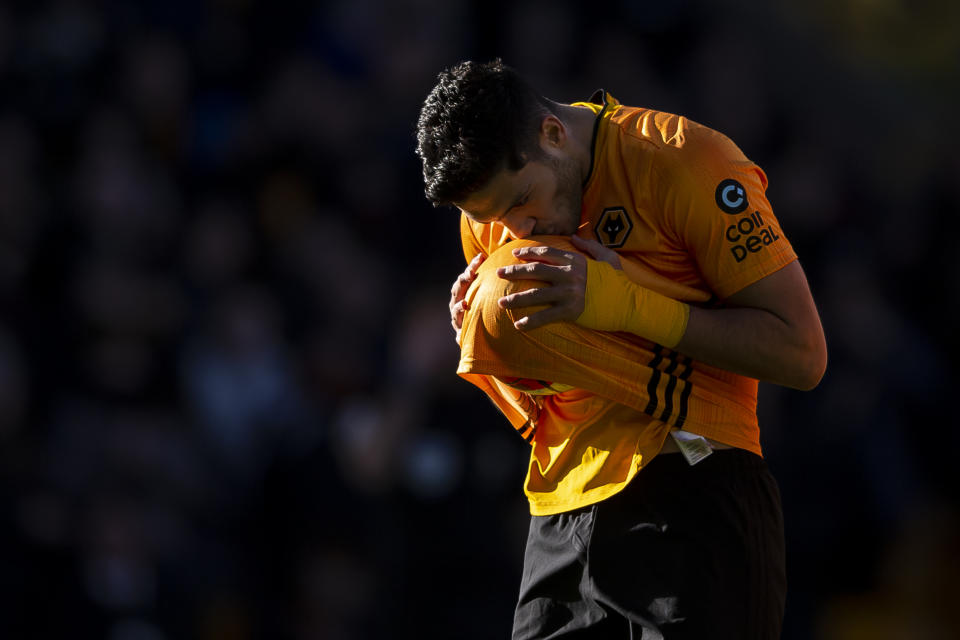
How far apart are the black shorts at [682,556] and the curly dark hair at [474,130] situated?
2.33ft

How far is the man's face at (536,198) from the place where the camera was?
8.56 feet

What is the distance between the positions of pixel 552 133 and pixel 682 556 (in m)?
0.94

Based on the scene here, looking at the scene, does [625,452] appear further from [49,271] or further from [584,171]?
[49,271]

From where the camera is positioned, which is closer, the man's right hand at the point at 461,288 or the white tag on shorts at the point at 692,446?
the white tag on shorts at the point at 692,446

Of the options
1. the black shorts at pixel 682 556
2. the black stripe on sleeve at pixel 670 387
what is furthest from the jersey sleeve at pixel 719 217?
the black shorts at pixel 682 556

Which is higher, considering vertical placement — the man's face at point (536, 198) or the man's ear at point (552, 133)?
the man's ear at point (552, 133)

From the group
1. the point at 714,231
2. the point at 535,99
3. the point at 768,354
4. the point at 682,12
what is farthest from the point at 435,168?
the point at 682,12

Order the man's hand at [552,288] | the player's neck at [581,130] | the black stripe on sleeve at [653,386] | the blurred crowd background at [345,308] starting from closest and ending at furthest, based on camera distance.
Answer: the man's hand at [552,288]
the black stripe on sleeve at [653,386]
the player's neck at [581,130]
the blurred crowd background at [345,308]

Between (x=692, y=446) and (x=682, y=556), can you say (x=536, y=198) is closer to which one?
(x=692, y=446)

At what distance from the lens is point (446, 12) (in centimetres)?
750

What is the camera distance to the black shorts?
8.26 feet

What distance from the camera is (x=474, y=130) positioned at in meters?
2.57

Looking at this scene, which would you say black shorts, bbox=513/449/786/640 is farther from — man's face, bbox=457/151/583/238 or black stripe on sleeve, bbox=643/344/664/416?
man's face, bbox=457/151/583/238

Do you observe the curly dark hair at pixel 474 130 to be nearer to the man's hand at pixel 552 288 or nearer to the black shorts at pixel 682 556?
the man's hand at pixel 552 288
